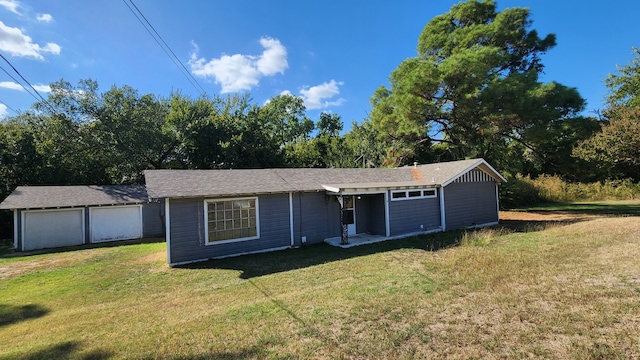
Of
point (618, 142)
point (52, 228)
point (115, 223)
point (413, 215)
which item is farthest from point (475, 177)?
point (52, 228)

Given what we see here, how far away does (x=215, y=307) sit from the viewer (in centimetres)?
579

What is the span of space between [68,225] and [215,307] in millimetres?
13988

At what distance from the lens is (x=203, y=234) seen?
9.77 metres

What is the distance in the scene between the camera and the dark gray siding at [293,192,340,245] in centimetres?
1151

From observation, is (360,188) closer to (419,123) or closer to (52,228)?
(419,123)

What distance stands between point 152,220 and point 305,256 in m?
11.5

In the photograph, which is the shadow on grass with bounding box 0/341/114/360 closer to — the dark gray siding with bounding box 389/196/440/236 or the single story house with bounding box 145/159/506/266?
the single story house with bounding box 145/159/506/266

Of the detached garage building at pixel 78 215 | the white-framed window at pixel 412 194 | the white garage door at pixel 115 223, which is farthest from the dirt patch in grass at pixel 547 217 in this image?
the white garage door at pixel 115 223

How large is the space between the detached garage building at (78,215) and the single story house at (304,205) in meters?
7.28

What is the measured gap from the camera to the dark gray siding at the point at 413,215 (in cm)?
1270

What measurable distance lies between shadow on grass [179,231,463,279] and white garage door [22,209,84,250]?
1006 centimetres

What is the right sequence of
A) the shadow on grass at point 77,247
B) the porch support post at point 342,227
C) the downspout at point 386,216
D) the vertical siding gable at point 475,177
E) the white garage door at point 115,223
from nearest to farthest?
the porch support post at point 342,227 < the downspout at point 386,216 < the shadow on grass at point 77,247 < the vertical siding gable at point 475,177 < the white garage door at point 115,223

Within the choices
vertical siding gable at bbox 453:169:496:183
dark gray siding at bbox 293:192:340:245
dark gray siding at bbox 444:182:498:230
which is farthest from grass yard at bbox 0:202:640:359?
vertical siding gable at bbox 453:169:496:183

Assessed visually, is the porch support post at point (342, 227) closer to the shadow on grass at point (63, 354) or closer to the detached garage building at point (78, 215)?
the shadow on grass at point (63, 354)
